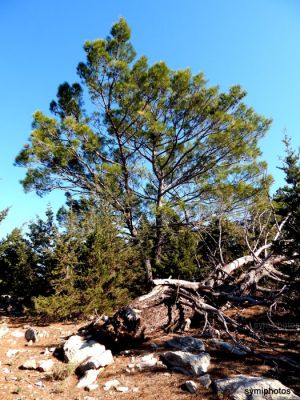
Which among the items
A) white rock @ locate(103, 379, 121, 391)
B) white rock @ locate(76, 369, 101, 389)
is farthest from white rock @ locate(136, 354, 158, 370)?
white rock @ locate(76, 369, 101, 389)

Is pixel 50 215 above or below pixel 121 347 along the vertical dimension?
above

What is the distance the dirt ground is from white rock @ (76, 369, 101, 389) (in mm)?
79

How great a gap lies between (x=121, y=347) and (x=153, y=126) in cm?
679

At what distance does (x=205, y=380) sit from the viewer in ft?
Answer: 13.3

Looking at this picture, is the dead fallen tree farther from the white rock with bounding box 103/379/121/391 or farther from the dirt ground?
the white rock with bounding box 103/379/121/391

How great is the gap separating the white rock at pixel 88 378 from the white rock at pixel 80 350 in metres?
0.35

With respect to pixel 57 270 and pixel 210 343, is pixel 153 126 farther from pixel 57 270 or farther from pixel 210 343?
pixel 210 343

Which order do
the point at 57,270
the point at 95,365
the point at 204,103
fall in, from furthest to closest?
the point at 204,103
the point at 57,270
the point at 95,365

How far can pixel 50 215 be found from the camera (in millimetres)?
8039

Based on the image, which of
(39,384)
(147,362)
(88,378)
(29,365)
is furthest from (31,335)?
(147,362)

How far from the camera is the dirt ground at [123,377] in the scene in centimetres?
387

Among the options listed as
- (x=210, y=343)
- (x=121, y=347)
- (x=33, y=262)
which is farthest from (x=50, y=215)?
(x=210, y=343)

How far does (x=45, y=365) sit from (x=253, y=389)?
3.03 meters

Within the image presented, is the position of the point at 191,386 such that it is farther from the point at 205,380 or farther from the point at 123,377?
the point at 123,377
